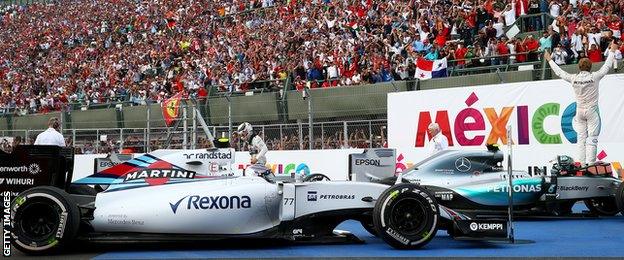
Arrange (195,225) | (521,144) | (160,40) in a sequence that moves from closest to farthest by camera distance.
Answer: (195,225) < (521,144) < (160,40)

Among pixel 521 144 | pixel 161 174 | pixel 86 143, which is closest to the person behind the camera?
pixel 161 174

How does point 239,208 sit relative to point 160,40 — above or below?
below

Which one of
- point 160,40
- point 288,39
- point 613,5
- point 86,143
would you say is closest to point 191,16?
point 160,40

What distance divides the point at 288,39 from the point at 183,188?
1939 cm

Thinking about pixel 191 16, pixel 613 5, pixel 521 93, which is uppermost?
pixel 191 16

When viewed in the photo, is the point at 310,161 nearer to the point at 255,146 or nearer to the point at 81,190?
the point at 255,146

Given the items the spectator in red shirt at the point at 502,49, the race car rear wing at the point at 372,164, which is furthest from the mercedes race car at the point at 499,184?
the spectator in red shirt at the point at 502,49

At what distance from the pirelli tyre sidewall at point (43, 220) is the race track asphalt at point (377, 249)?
0.17 metres

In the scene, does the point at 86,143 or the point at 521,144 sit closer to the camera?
the point at 521,144

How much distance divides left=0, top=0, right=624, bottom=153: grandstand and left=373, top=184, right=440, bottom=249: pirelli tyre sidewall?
33.2 feet

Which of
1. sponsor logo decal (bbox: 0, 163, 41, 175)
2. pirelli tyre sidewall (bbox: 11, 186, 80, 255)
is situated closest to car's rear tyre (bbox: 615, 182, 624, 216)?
pirelli tyre sidewall (bbox: 11, 186, 80, 255)

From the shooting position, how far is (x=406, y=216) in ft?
29.6

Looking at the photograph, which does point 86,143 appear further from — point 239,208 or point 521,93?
point 239,208

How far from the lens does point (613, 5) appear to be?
20359 millimetres
